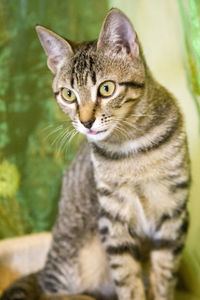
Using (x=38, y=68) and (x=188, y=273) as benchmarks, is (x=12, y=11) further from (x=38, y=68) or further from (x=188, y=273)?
(x=188, y=273)

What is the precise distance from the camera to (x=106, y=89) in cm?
91

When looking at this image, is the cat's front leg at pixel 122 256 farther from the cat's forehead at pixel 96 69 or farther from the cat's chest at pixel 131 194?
the cat's forehead at pixel 96 69

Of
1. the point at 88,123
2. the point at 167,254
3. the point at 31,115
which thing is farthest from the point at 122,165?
the point at 31,115

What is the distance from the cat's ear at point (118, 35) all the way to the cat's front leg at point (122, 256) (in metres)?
0.46

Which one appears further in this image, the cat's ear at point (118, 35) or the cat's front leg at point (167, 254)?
the cat's front leg at point (167, 254)

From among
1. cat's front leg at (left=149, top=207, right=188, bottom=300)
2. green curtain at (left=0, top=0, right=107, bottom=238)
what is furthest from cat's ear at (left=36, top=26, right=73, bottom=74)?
cat's front leg at (left=149, top=207, right=188, bottom=300)

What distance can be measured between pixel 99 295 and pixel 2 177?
2.04 feet

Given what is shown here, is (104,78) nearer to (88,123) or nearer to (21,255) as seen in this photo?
(88,123)

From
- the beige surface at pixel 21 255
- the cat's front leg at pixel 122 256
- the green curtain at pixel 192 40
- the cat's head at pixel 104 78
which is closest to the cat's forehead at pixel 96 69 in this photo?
the cat's head at pixel 104 78

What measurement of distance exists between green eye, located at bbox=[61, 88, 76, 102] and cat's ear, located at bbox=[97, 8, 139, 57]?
0.44 ft

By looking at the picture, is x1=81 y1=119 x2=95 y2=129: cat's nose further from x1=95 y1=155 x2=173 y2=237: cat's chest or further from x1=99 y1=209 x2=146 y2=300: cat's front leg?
x1=99 y1=209 x2=146 y2=300: cat's front leg

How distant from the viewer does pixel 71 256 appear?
4.14 feet

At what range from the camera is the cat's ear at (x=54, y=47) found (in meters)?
0.95

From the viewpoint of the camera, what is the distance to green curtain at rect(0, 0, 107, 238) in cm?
144
